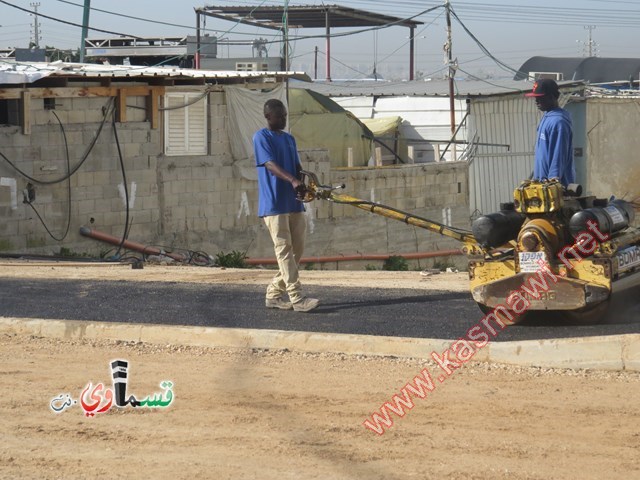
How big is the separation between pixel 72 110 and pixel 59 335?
415 inches

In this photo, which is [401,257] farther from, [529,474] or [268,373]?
[529,474]

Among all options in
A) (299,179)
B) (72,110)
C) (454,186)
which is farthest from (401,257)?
(299,179)

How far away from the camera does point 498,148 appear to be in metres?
31.3

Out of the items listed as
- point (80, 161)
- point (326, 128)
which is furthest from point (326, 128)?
point (80, 161)

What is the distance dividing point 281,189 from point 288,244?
484 millimetres

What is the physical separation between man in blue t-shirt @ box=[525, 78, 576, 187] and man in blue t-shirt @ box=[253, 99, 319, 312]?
2.03 m

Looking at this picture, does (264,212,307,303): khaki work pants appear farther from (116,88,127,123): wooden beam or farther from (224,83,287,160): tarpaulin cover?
(224,83,287,160): tarpaulin cover

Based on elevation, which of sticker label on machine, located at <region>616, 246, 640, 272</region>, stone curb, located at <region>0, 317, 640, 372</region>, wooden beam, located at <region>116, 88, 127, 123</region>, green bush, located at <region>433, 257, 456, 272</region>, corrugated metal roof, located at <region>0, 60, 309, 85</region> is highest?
corrugated metal roof, located at <region>0, 60, 309, 85</region>

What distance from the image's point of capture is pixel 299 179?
9.70 metres

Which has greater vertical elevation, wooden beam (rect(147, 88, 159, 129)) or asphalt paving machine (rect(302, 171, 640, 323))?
wooden beam (rect(147, 88, 159, 129))

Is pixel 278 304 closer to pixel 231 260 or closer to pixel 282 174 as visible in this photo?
pixel 282 174

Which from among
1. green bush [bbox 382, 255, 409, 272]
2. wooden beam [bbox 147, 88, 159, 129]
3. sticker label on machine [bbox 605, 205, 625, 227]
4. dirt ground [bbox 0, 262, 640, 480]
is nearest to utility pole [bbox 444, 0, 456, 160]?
green bush [bbox 382, 255, 409, 272]

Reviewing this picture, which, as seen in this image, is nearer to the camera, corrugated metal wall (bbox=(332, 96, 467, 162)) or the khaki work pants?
the khaki work pants

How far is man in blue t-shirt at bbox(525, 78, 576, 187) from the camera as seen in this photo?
9.46 metres
